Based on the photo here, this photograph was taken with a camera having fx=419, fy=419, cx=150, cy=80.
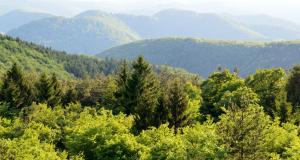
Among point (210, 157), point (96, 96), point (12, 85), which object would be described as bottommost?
point (96, 96)

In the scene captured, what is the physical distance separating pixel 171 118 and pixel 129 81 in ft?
60.8

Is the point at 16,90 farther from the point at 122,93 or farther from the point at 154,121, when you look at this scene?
the point at 154,121

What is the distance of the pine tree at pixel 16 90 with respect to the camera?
105000 mm

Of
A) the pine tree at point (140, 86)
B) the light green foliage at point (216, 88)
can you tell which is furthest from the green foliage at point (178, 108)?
the light green foliage at point (216, 88)

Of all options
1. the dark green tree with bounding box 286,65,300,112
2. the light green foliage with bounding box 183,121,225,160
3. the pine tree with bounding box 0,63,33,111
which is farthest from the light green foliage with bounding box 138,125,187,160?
the pine tree with bounding box 0,63,33,111

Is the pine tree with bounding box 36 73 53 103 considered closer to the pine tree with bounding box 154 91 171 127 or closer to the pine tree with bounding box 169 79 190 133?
the pine tree with bounding box 154 91 171 127

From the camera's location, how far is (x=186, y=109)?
244ft

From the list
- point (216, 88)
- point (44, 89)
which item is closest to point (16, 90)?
point (44, 89)

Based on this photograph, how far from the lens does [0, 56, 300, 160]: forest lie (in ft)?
126

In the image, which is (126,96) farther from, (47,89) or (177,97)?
(47,89)

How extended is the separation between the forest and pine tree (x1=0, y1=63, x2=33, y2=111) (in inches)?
9.6

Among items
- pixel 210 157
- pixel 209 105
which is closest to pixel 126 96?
pixel 209 105

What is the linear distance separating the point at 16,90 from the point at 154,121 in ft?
154

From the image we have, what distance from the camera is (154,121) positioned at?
73.6 m
